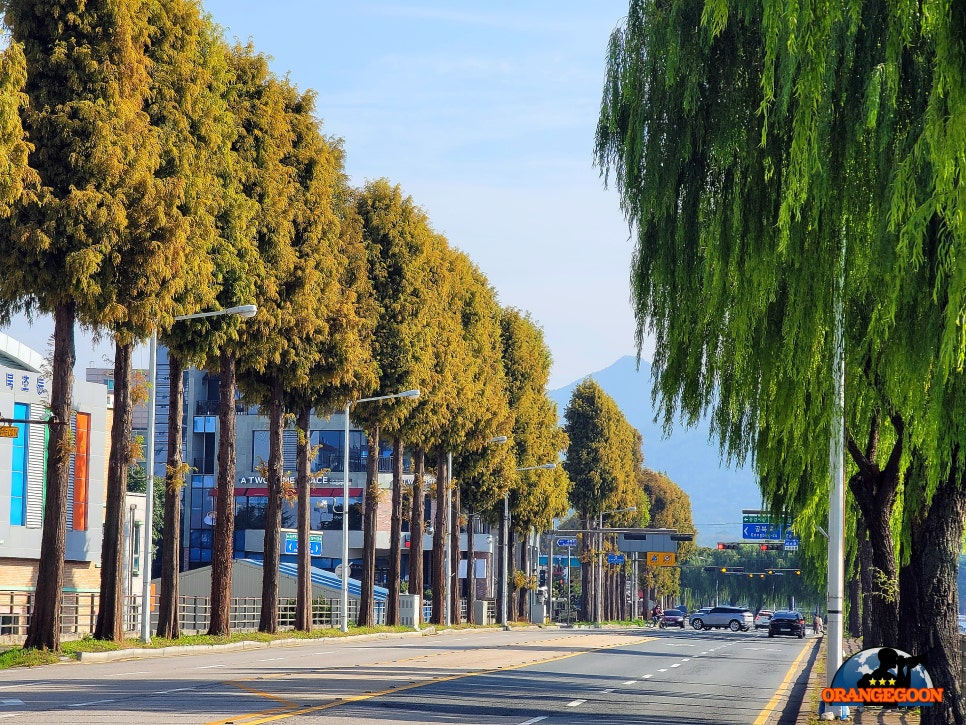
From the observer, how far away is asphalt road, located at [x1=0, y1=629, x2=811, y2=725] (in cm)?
1827

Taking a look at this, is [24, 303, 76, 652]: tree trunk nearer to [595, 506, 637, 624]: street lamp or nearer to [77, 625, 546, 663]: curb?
[77, 625, 546, 663]: curb

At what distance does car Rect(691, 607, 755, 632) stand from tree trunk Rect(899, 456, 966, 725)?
9173 cm

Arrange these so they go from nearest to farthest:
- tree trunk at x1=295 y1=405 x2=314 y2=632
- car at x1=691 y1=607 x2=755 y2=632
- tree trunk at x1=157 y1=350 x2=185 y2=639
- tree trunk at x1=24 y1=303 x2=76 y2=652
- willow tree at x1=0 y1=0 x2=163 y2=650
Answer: willow tree at x1=0 y1=0 x2=163 y2=650
tree trunk at x1=24 y1=303 x2=76 y2=652
tree trunk at x1=157 y1=350 x2=185 y2=639
tree trunk at x1=295 y1=405 x2=314 y2=632
car at x1=691 y1=607 x2=755 y2=632

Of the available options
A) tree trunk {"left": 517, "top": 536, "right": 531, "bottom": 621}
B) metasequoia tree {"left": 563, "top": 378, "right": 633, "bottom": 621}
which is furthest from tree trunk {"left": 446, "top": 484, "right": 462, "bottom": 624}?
metasequoia tree {"left": 563, "top": 378, "right": 633, "bottom": 621}

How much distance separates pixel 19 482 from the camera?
60.6 metres

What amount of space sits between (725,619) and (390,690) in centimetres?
8783

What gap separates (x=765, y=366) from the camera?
15.6 meters

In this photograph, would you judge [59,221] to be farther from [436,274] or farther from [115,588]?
[436,274]

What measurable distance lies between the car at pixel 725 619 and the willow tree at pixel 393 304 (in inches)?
2124

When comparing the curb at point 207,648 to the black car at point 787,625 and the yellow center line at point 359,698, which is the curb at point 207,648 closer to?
the yellow center line at point 359,698

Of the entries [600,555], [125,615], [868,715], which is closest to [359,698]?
[868,715]

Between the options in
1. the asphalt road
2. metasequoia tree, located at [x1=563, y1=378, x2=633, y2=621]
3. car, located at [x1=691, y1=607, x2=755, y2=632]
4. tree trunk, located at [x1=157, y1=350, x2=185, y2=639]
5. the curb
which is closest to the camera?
the asphalt road

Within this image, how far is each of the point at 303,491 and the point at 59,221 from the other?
2134 cm

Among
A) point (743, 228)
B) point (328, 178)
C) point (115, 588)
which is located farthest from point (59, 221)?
point (743, 228)
